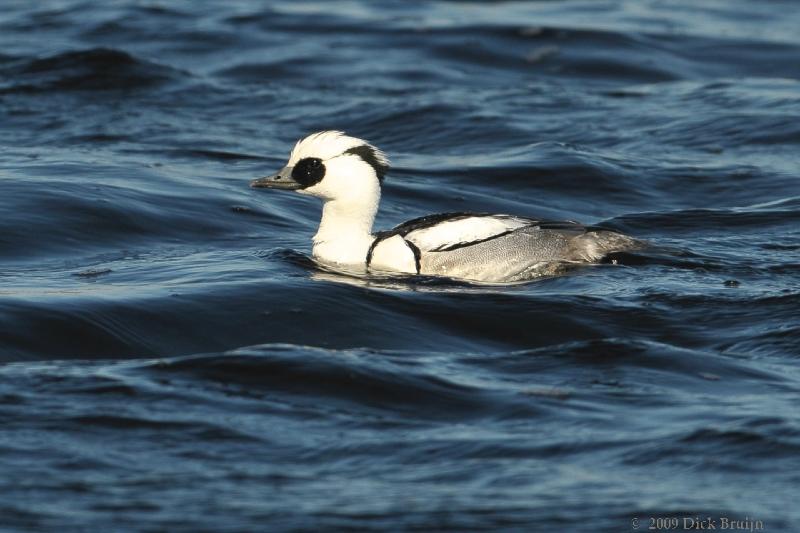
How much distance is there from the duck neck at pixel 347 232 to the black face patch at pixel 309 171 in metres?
0.27

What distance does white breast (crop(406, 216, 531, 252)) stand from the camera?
1162 centimetres

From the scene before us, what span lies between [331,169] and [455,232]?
1193 millimetres

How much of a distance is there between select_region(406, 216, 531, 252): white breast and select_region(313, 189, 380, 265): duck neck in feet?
1.69

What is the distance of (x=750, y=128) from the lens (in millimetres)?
18703

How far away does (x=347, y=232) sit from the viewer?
12.1 meters

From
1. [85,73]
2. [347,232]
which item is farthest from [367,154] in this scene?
[85,73]

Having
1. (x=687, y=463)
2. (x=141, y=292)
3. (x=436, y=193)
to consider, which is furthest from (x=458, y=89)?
(x=687, y=463)

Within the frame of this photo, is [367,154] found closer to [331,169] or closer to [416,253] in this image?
[331,169]

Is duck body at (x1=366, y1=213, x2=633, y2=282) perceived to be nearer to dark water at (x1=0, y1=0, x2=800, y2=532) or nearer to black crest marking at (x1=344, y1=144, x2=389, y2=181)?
dark water at (x1=0, y1=0, x2=800, y2=532)

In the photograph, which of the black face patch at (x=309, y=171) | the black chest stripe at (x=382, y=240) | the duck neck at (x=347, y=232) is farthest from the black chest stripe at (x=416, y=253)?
the black face patch at (x=309, y=171)

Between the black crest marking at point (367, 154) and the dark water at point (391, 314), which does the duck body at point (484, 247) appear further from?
the black crest marking at point (367, 154)

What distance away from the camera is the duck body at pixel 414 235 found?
1166cm

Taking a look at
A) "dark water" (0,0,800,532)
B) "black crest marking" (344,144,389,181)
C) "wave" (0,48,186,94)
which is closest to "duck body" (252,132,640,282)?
"black crest marking" (344,144,389,181)

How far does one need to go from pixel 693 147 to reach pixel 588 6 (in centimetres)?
972
